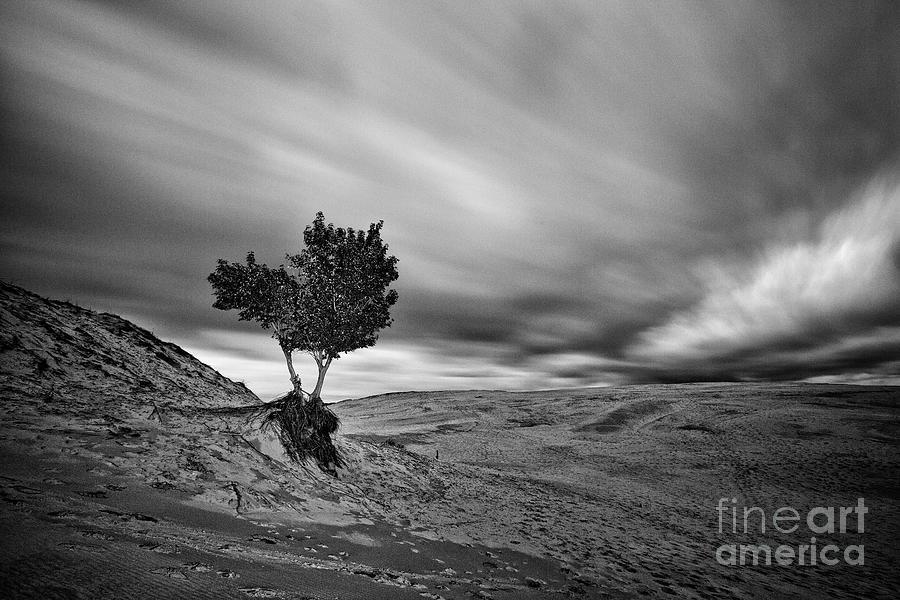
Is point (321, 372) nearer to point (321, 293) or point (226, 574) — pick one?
point (321, 293)

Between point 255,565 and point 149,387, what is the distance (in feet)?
52.8

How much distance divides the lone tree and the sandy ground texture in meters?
5.29

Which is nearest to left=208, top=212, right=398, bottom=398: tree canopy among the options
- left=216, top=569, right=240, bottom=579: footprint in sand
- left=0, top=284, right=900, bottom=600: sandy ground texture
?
left=0, top=284, right=900, bottom=600: sandy ground texture

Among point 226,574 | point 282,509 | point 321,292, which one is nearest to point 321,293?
point 321,292

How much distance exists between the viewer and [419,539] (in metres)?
10.4

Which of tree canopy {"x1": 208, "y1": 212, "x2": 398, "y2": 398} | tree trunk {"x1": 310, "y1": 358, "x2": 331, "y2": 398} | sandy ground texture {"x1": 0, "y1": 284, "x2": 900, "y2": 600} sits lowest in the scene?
sandy ground texture {"x1": 0, "y1": 284, "x2": 900, "y2": 600}

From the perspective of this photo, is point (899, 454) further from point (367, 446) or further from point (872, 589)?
point (367, 446)

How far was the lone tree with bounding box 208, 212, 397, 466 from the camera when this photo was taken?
22.0m

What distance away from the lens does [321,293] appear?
22.0 meters

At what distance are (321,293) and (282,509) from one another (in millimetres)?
13743

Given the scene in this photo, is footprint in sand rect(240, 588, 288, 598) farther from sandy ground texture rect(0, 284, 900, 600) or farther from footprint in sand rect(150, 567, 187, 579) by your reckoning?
footprint in sand rect(150, 567, 187, 579)

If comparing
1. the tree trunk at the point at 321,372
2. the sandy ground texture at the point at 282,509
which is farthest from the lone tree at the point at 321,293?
Result: the sandy ground texture at the point at 282,509

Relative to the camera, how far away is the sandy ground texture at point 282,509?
539cm

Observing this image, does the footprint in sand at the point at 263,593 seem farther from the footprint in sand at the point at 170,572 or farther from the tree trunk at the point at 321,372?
the tree trunk at the point at 321,372
